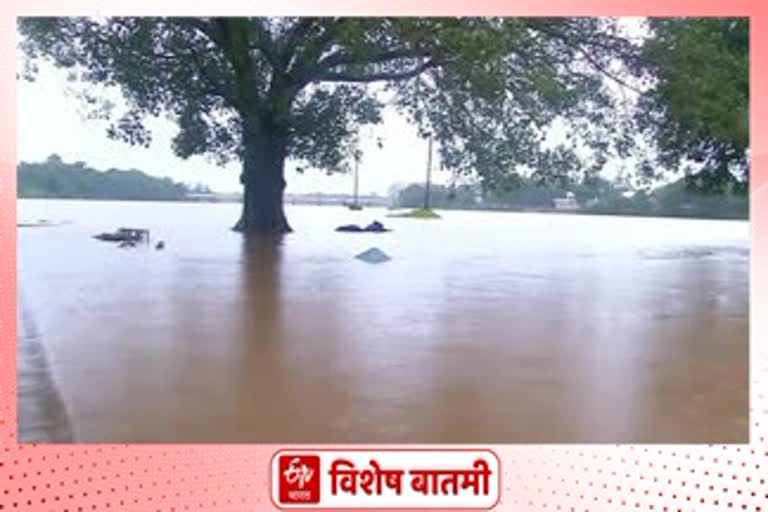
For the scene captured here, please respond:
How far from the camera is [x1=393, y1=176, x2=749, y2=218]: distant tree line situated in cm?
268

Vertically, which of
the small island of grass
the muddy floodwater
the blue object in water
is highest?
the small island of grass

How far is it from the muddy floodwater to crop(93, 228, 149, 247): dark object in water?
0.9 inches

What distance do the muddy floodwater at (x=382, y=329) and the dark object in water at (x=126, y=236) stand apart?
0.02 m

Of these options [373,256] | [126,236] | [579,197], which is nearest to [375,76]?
[373,256]

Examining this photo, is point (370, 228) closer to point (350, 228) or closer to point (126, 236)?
point (350, 228)

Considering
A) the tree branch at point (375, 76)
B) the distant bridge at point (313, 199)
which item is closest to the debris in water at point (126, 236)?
the distant bridge at point (313, 199)

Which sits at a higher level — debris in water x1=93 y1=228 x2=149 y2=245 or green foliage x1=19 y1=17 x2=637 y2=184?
green foliage x1=19 y1=17 x2=637 y2=184

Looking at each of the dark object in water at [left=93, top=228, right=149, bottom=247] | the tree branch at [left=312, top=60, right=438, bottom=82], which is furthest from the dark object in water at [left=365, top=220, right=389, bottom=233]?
the dark object in water at [left=93, top=228, right=149, bottom=247]

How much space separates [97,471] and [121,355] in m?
0.31

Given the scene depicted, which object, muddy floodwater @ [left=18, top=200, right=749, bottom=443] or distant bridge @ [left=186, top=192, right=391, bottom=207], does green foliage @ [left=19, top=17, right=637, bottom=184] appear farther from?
muddy floodwater @ [left=18, top=200, right=749, bottom=443]

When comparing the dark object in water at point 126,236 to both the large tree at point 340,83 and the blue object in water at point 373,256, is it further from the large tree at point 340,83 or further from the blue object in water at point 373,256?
the blue object in water at point 373,256

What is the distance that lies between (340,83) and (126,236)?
73cm

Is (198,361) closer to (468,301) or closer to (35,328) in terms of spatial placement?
(35,328)

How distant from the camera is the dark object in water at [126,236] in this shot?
8.59 feet
